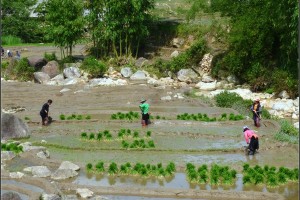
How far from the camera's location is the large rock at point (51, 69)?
1669 inches

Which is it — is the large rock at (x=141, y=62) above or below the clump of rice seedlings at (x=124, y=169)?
above

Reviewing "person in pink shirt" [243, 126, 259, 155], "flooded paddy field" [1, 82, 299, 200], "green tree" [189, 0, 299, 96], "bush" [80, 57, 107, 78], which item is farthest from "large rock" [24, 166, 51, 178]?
"bush" [80, 57, 107, 78]

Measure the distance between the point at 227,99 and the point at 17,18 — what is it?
118 feet

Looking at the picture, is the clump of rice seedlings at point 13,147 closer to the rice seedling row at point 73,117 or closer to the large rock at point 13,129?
the large rock at point 13,129

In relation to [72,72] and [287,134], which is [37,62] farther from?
[287,134]

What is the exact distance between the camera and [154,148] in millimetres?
21531

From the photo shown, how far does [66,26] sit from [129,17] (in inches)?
187

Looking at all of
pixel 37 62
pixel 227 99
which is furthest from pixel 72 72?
pixel 227 99

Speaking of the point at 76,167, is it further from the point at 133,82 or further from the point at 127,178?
the point at 133,82

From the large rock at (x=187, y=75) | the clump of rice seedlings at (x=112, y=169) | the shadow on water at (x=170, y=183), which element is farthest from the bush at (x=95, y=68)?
the clump of rice seedlings at (x=112, y=169)

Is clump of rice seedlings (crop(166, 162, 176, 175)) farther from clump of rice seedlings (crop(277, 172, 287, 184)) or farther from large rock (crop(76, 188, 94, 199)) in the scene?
clump of rice seedlings (crop(277, 172, 287, 184))

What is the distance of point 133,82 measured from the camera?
40.1 m

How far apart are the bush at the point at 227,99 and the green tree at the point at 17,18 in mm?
34544

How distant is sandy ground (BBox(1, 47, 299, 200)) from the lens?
53.6 ft
